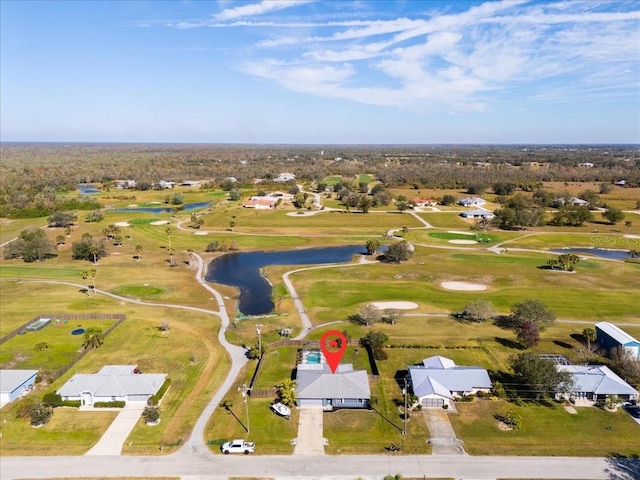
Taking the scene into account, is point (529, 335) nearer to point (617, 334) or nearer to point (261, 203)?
point (617, 334)

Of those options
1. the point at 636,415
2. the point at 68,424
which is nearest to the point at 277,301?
the point at 68,424

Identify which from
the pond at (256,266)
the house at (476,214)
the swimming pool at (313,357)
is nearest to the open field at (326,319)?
the swimming pool at (313,357)

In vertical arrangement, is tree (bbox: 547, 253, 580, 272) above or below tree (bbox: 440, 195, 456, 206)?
below

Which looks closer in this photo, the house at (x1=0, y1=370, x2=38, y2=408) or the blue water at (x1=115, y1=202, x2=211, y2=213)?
the house at (x1=0, y1=370, x2=38, y2=408)

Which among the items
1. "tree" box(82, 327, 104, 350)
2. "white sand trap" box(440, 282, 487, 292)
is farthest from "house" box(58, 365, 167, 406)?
"white sand trap" box(440, 282, 487, 292)

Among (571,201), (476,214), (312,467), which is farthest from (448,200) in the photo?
(312,467)

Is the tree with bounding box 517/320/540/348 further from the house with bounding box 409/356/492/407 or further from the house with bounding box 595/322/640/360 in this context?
the house with bounding box 409/356/492/407

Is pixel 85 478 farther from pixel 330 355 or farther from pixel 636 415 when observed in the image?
pixel 636 415
